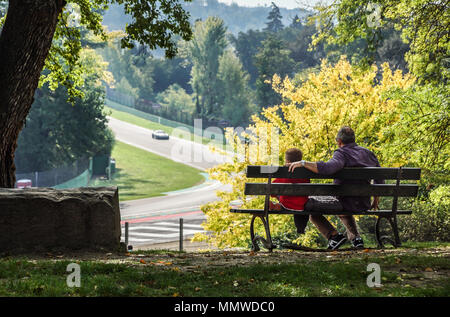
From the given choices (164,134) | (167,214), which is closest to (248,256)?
(167,214)

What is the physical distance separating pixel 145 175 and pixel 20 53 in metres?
51.9

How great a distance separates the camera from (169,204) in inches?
1726

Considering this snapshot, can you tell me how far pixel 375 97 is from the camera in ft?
58.4

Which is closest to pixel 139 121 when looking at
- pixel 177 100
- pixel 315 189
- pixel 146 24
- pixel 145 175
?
pixel 177 100

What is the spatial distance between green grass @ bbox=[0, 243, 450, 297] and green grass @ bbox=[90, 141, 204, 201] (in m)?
42.1

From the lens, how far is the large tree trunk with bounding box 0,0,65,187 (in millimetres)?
8438

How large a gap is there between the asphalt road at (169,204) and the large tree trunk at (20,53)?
19912 millimetres

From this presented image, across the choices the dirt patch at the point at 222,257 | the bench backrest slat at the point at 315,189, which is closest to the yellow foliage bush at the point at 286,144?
the bench backrest slat at the point at 315,189

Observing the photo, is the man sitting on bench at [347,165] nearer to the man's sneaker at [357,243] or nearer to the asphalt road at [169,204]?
the man's sneaker at [357,243]

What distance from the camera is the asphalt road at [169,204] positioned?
32.5m

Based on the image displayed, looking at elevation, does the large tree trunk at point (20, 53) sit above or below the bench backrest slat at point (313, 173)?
above

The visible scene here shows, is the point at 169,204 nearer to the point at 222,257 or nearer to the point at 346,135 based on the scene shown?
the point at 346,135

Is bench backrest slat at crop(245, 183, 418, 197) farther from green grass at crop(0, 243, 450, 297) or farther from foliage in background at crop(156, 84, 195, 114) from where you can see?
foliage in background at crop(156, 84, 195, 114)
